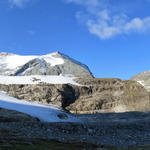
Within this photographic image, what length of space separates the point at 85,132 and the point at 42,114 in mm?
31295

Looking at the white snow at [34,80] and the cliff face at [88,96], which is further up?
the white snow at [34,80]

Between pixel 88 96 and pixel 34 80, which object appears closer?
pixel 88 96

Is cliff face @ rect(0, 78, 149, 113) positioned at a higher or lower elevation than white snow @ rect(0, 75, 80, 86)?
lower

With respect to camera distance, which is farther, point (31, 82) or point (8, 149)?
point (31, 82)

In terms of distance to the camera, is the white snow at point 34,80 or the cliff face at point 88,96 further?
the white snow at point 34,80

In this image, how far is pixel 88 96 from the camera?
15825 centimetres

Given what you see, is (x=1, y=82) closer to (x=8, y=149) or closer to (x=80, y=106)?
(x=80, y=106)

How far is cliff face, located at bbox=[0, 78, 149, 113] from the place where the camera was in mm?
146000

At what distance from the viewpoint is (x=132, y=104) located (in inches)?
5832

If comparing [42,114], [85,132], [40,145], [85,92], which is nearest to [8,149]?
[40,145]

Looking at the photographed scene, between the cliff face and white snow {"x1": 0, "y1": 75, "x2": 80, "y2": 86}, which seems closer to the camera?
the cliff face

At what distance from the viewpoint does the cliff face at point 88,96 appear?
146000 millimetres

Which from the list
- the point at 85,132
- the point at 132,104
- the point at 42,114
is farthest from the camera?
the point at 132,104

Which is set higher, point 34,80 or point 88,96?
point 34,80
